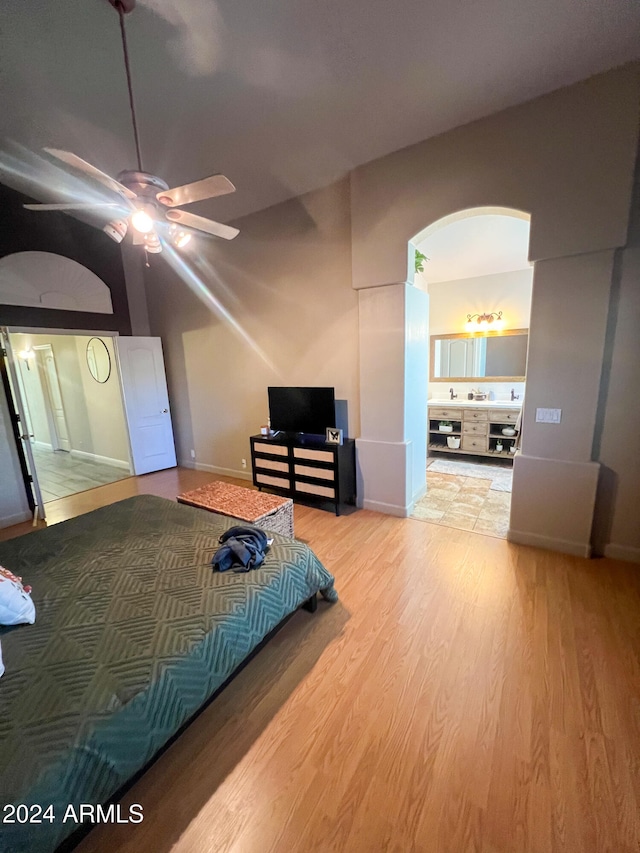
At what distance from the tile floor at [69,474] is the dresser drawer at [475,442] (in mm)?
4951

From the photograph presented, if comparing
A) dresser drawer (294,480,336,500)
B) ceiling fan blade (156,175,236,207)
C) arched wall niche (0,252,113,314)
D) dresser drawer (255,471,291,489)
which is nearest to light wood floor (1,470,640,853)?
dresser drawer (294,480,336,500)

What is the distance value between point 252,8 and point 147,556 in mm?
2977

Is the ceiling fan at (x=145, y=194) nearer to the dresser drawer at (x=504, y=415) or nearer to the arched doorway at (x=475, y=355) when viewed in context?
the arched doorway at (x=475, y=355)

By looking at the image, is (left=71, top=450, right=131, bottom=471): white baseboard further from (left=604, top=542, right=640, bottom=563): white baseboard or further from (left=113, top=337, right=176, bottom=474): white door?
(left=604, top=542, right=640, bottom=563): white baseboard

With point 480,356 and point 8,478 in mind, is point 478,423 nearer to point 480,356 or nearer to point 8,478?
point 480,356

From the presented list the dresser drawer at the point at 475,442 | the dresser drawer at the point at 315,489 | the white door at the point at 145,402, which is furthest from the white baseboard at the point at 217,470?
the dresser drawer at the point at 475,442

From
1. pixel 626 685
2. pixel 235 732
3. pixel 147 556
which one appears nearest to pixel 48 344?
pixel 147 556

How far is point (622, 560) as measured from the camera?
2.55 metres

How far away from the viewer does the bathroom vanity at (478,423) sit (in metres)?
4.71

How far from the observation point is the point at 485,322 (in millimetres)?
5031

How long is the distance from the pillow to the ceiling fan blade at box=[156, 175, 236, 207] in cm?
197

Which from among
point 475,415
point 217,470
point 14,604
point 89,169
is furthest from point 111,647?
point 475,415

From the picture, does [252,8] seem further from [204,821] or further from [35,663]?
[204,821]

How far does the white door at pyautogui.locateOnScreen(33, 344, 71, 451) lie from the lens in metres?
6.26
